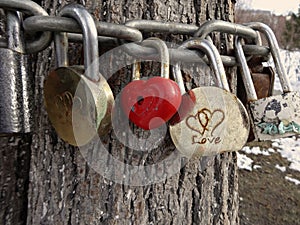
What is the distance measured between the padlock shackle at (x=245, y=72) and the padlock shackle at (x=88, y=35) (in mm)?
282

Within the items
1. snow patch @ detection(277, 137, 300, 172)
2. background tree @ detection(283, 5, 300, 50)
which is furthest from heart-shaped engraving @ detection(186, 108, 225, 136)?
background tree @ detection(283, 5, 300, 50)

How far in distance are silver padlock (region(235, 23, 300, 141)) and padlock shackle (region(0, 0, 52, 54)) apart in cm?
33

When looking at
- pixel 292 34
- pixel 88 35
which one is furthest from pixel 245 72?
pixel 292 34

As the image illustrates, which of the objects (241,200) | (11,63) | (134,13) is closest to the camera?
(11,63)

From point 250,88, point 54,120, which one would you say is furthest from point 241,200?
point 54,120

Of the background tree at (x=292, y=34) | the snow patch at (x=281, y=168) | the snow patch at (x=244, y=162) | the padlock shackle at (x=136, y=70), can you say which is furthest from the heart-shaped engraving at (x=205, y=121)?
the background tree at (x=292, y=34)

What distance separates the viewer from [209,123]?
1.90ft

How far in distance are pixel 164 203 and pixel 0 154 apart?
299 mm

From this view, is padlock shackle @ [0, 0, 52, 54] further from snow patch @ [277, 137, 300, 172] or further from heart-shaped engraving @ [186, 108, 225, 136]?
snow patch @ [277, 137, 300, 172]

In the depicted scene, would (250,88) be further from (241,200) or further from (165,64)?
(241,200)

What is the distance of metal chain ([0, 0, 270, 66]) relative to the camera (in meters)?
0.50

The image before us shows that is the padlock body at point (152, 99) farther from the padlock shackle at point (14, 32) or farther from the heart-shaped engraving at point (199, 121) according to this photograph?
the padlock shackle at point (14, 32)

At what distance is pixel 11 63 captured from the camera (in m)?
0.52

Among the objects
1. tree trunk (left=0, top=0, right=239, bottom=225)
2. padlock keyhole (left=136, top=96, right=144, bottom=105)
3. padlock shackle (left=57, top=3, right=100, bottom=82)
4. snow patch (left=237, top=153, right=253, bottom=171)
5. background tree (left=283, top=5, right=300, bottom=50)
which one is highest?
background tree (left=283, top=5, right=300, bottom=50)
